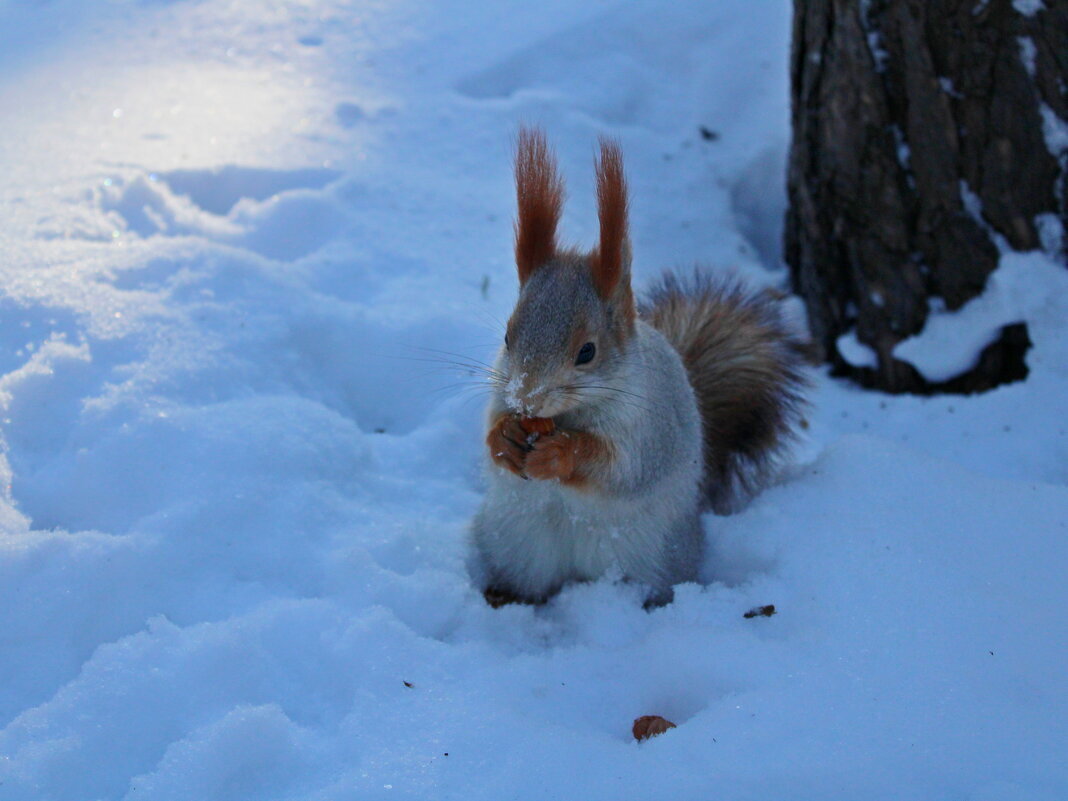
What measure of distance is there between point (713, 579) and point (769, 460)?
15.6 inches

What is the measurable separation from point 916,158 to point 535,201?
4.44 ft

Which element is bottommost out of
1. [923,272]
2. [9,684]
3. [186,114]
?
[9,684]

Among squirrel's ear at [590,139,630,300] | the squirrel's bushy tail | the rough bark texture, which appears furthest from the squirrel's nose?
the rough bark texture

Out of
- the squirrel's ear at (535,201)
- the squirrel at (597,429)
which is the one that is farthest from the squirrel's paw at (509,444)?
the squirrel's ear at (535,201)

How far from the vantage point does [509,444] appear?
1811 mm

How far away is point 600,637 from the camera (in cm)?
183

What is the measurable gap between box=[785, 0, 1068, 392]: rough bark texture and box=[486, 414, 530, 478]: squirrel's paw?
1500 mm

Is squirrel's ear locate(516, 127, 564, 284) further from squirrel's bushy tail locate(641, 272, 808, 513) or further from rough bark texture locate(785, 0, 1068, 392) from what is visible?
rough bark texture locate(785, 0, 1068, 392)

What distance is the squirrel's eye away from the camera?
177 cm

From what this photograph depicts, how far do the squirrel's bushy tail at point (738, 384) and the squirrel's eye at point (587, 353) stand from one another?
0.57 metres

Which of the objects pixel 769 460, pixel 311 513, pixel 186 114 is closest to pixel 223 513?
pixel 311 513

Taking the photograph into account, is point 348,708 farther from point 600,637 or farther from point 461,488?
point 461,488

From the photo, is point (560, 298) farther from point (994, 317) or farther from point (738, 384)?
point (994, 317)

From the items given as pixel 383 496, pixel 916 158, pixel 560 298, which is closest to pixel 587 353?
pixel 560 298
